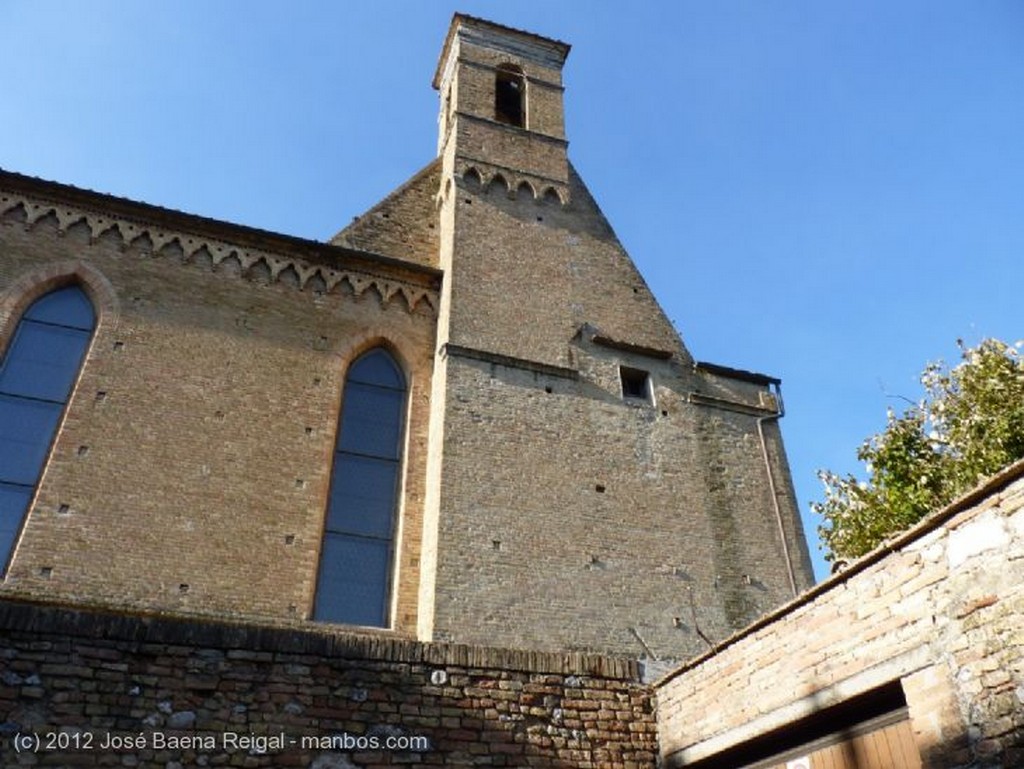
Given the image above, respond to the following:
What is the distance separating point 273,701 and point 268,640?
1.48 ft

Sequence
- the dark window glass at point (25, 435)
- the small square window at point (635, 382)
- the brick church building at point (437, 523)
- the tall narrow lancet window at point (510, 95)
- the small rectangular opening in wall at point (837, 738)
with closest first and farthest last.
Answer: the small rectangular opening in wall at point (837, 738) < the brick church building at point (437, 523) < the dark window glass at point (25, 435) < the small square window at point (635, 382) < the tall narrow lancet window at point (510, 95)

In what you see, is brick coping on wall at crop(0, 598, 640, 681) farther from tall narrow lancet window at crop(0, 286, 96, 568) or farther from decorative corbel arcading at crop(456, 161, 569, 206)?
decorative corbel arcading at crop(456, 161, 569, 206)

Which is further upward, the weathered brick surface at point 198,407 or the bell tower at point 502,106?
the bell tower at point 502,106

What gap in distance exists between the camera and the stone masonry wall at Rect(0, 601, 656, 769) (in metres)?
5.90

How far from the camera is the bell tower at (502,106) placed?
52.1 ft

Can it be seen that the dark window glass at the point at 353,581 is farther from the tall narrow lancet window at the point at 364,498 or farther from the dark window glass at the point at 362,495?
Answer: the dark window glass at the point at 362,495

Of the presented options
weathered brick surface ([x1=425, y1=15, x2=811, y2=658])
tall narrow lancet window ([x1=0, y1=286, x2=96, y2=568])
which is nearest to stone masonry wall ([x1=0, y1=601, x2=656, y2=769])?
weathered brick surface ([x1=425, y1=15, x2=811, y2=658])

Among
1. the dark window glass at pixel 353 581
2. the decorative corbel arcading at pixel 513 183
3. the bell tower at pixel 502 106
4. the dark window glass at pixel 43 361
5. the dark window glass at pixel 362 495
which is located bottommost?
the dark window glass at pixel 353 581

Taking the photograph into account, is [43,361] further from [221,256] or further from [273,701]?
[273,701]

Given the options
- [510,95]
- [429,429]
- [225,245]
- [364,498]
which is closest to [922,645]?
[364,498]

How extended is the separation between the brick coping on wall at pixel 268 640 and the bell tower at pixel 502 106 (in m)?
10.4

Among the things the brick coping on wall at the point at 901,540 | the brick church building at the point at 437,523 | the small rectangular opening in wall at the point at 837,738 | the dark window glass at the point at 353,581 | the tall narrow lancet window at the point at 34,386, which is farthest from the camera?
the dark window glass at the point at 353,581

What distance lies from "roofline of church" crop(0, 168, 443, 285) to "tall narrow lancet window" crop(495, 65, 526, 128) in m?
5.19

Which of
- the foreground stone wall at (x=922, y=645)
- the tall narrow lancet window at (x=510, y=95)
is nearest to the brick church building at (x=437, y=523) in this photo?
the foreground stone wall at (x=922, y=645)
